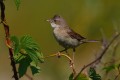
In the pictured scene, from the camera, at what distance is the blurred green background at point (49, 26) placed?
13.0 m

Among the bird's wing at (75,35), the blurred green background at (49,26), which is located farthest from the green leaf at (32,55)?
the blurred green background at (49,26)

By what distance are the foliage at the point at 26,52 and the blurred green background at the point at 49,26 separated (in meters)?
8.99

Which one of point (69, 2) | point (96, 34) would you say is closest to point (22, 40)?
point (96, 34)

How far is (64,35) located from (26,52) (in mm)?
4591

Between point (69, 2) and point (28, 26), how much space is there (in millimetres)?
1499

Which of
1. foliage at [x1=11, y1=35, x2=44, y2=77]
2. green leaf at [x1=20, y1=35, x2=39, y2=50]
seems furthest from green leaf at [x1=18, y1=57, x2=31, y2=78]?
green leaf at [x1=20, y1=35, x2=39, y2=50]

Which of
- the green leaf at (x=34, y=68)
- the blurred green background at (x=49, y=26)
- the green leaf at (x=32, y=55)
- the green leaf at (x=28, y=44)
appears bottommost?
the blurred green background at (x=49, y=26)

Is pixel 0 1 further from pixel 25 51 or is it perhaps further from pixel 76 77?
pixel 76 77

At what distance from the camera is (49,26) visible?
1488 cm

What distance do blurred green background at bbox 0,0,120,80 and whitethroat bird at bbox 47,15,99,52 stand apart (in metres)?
4.46

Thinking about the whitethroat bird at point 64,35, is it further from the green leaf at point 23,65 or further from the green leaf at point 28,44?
the green leaf at point 28,44

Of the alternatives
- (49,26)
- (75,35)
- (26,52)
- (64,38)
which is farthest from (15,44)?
(49,26)

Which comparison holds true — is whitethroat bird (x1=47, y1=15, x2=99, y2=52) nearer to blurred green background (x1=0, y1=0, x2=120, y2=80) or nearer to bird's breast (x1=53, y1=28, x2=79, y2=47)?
bird's breast (x1=53, y1=28, x2=79, y2=47)

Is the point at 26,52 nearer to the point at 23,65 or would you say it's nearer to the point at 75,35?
the point at 23,65
